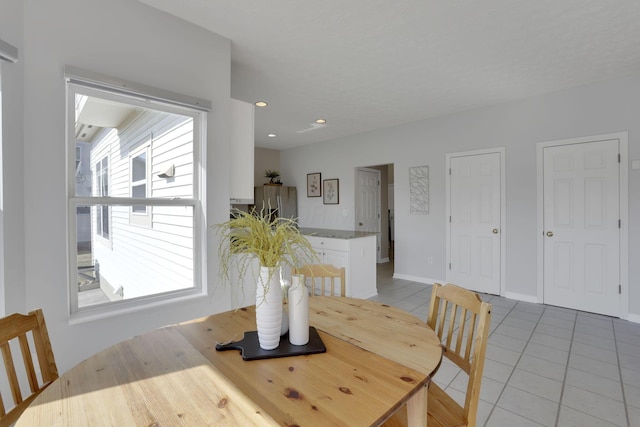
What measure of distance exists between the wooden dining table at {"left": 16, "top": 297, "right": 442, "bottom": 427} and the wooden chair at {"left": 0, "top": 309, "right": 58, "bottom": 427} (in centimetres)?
17

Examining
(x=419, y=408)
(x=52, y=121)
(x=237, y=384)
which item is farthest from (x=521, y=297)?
(x=52, y=121)

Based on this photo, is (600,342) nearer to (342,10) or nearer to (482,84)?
(482,84)

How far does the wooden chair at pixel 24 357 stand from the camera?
95cm

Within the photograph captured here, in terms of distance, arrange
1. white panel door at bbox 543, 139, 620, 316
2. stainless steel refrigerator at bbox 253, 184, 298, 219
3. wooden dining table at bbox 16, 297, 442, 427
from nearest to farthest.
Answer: wooden dining table at bbox 16, 297, 442, 427 → white panel door at bbox 543, 139, 620, 316 → stainless steel refrigerator at bbox 253, 184, 298, 219

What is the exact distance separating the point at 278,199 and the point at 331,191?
3.83 ft

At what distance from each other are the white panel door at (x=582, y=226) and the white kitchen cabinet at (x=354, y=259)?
7.10ft

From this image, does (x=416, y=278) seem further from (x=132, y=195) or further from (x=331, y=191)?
(x=132, y=195)

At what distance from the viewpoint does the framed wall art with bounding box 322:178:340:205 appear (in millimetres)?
6172

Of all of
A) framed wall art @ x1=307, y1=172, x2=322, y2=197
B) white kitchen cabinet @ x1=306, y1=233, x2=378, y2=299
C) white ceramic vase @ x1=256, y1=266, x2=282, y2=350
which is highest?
framed wall art @ x1=307, y1=172, x2=322, y2=197

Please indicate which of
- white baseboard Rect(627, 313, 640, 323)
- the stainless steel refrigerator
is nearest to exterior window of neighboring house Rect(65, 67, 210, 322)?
the stainless steel refrigerator

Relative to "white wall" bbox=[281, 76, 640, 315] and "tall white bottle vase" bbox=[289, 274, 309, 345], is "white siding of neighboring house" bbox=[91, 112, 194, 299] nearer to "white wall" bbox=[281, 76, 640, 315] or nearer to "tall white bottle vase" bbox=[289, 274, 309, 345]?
"tall white bottle vase" bbox=[289, 274, 309, 345]

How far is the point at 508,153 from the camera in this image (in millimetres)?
4023

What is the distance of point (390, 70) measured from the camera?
3.09 metres

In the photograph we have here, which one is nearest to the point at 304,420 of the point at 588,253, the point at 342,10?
the point at 342,10
